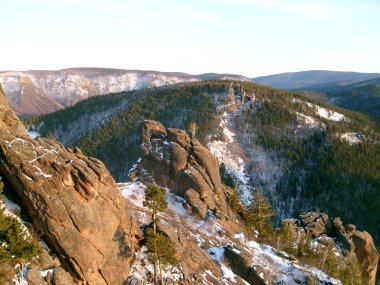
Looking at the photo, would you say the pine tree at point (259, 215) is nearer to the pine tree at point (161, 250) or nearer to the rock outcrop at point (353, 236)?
the rock outcrop at point (353, 236)

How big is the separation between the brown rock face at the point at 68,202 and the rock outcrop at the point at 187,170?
2755 cm

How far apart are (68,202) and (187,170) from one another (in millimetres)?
36372

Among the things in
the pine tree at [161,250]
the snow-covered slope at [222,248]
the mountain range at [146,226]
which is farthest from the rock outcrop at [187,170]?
the pine tree at [161,250]

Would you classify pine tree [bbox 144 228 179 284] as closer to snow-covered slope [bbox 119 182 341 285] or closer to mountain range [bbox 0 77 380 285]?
mountain range [bbox 0 77 380 285]

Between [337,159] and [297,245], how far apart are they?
126 metres

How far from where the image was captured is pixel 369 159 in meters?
199

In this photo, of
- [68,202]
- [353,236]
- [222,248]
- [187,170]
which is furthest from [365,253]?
[68,202]

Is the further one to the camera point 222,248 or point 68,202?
point 222,248

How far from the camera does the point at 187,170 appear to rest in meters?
74.1

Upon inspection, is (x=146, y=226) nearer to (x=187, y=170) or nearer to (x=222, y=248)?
(x=222, y=248)

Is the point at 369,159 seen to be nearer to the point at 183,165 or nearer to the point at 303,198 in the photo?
the point at 303,198

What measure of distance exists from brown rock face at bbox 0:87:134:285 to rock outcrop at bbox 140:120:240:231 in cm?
Answer: 2755

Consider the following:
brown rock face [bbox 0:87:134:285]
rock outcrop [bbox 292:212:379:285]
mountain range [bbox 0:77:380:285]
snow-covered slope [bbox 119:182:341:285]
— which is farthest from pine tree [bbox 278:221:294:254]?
brown rock face [bbox 0:87:134:285]

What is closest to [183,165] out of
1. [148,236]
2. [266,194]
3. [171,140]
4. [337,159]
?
[171,140]
